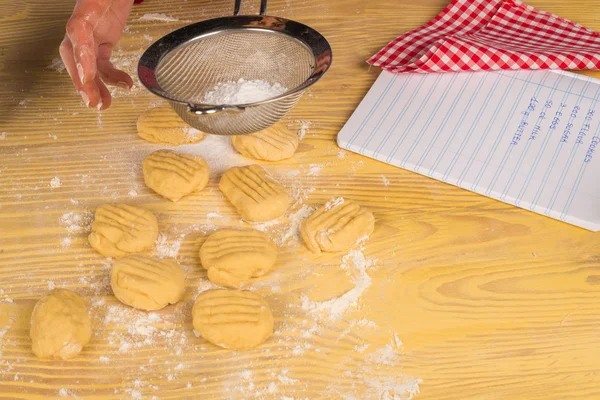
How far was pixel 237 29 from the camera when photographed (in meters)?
1.36

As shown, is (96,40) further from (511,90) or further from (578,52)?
(578,52)

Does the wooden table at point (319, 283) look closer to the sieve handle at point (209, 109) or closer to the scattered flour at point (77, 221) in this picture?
the scattered flour at point (77, 221)

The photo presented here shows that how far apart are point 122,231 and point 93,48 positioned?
1.30ft

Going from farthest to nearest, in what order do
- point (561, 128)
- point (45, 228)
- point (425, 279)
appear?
point (561, 128), point (45, 228), point (425, 279)

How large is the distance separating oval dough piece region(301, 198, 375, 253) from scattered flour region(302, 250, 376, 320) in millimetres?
37

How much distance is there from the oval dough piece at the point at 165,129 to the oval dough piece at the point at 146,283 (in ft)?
1.17

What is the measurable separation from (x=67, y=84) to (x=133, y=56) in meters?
0.18

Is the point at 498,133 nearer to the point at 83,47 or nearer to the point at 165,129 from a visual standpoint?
the point at 165,129

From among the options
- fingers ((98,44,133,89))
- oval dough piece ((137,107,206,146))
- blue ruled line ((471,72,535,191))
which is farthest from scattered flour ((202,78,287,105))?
blue ruled line ((471,72,535,191))

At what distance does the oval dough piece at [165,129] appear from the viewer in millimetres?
1399

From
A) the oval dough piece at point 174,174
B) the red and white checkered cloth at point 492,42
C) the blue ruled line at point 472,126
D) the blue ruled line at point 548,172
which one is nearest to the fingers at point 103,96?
the oval dough piece at point 174,174

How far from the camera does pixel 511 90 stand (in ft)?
4.97

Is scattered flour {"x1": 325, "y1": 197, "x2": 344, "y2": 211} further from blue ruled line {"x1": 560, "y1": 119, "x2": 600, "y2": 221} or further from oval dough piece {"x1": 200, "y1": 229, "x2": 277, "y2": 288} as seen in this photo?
blue ruled line {"x1": 560, "y1": 119, "x2": 600, "y2": 221}

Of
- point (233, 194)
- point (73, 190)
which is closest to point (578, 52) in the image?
point (233, 194)
